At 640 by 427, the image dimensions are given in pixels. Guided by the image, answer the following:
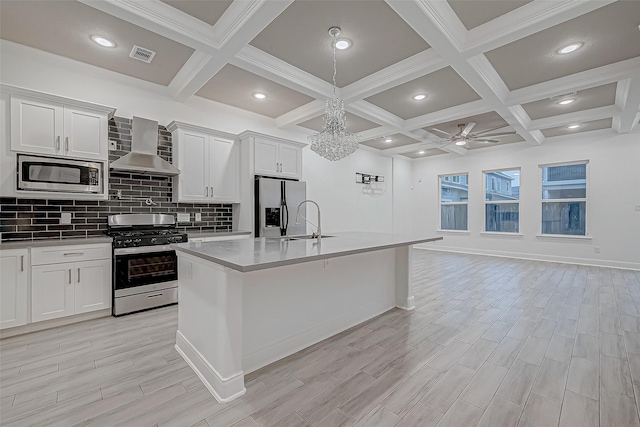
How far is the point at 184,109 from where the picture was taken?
429 cm

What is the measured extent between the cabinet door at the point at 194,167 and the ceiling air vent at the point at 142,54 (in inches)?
38.1

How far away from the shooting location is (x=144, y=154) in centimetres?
367

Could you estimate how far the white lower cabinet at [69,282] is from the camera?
2.82 meters

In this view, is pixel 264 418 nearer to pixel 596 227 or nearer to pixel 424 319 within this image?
pixel 424 319

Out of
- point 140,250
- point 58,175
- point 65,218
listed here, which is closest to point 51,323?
point 140,250

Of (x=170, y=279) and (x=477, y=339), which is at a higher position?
(x=170, y=279)

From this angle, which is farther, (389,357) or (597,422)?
(389,357)

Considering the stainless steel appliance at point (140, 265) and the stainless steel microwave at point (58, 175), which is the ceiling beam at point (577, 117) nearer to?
the stainless steel appliance at point (140, 265)

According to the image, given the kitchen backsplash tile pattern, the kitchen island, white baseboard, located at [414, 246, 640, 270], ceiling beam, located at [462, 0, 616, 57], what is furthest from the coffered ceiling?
white baseboard, located at [414, 246, 640, 270]

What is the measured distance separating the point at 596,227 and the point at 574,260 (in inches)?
32.9

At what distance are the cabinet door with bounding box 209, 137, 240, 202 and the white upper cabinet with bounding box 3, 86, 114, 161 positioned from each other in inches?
50.8

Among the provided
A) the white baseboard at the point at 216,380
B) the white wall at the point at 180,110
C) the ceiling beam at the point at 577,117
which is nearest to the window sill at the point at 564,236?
the ceiling beam at the point at 577,117

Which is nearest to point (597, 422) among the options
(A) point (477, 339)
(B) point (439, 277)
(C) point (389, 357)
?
(A) point (477, 339)

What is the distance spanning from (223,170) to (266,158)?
701 mm
